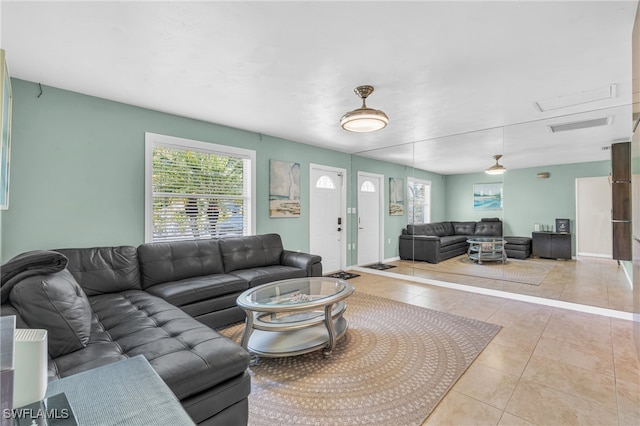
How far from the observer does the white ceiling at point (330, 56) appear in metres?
1.77

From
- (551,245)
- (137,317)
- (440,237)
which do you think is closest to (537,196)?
(551,245)

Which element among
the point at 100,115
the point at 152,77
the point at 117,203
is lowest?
the point at 117,203

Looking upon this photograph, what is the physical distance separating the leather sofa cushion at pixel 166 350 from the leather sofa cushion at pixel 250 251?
4.75ft

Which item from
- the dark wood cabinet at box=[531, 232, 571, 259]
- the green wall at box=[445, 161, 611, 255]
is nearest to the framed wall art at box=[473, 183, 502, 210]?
the green wall at box=[445, 161, 611, 255]

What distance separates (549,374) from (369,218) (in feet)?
13.8

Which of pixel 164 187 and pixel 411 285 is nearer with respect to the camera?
pixel 164 187

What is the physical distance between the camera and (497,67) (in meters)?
2.42

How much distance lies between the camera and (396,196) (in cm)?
610

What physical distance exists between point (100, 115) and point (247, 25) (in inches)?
85.5

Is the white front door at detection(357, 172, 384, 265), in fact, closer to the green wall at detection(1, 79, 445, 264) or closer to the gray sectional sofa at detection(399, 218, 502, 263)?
the gray sectional sofa at detection(399, 218, 502, 263)

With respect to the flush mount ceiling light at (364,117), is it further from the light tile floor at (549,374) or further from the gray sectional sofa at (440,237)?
the gray sectional sofa at (440,237)

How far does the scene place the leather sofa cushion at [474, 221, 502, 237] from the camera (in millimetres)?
4645

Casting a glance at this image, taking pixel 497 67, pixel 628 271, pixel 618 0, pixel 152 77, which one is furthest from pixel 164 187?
pixel 628 271

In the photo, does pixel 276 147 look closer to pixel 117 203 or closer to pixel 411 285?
pixel 117 203
